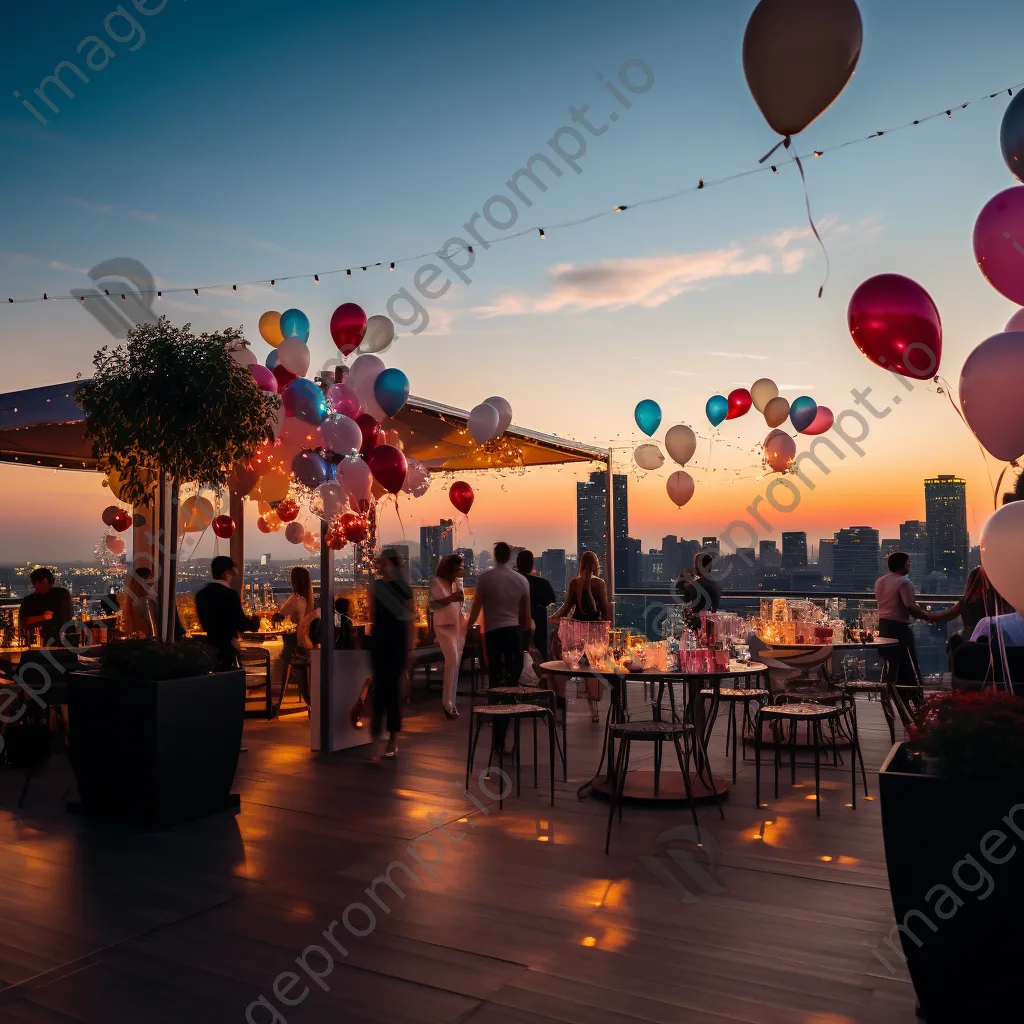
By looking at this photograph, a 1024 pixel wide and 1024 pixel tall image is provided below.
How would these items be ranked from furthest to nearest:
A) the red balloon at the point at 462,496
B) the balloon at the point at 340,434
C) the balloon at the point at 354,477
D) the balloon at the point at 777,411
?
the red balloon at the point at 462,496, the balloon at the point at 777,411, the balloon at the point at 354,477, the balloon at the point at 340,434

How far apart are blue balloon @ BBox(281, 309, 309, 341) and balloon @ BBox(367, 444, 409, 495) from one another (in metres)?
1.09

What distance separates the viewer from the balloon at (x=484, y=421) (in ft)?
25.1

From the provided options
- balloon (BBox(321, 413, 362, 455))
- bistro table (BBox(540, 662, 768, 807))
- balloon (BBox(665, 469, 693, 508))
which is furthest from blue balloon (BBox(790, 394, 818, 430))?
balloon (BBox(321, 413, 362, 455))

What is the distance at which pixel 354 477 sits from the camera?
6812 millimetres

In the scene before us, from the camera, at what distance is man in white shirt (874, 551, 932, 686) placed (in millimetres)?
7289

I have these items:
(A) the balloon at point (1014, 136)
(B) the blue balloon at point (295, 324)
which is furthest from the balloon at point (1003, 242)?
(B) the blue balloon at point (295, 324)

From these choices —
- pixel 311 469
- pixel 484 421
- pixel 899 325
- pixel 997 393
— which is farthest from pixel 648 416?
pixel 997 393

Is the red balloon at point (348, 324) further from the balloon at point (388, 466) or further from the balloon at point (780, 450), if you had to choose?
the balloon at point (780, 450)

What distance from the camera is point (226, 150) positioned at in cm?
711

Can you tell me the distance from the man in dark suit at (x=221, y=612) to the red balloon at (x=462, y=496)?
11.2 ft

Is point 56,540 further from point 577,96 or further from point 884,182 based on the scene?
point 884,182

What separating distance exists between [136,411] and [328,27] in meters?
3.33

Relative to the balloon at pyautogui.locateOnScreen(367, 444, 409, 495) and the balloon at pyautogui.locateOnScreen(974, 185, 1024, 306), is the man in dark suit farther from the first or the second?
the balloon at pyautogui.locateOnScreen(974, 185, 1024, 306)

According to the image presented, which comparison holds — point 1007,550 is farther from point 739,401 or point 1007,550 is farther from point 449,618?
point 739,401
